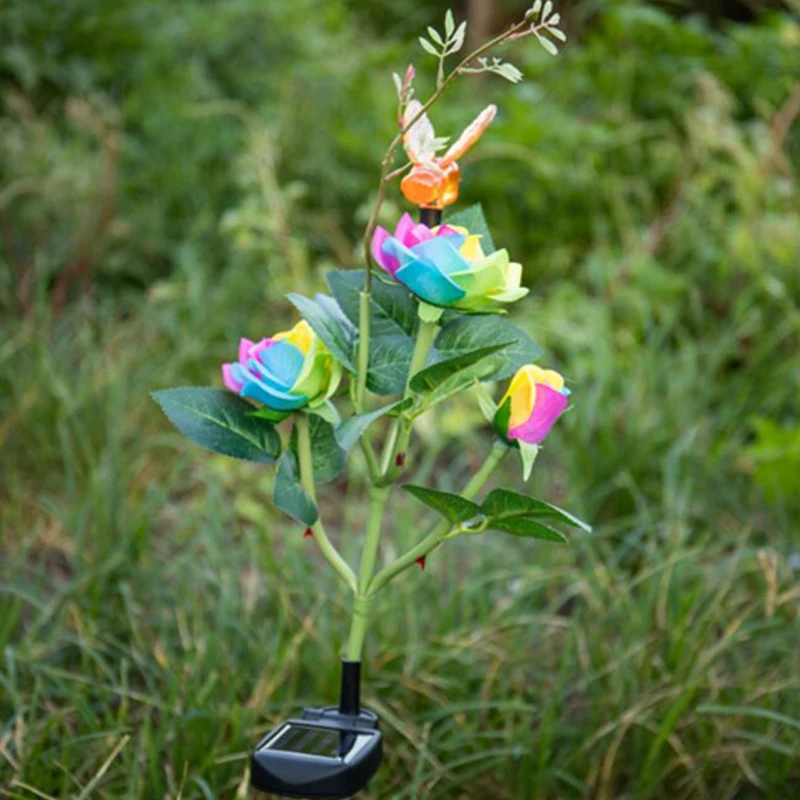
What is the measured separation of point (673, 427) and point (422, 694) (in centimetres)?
129

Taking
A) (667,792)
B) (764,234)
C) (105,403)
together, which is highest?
(764,234)

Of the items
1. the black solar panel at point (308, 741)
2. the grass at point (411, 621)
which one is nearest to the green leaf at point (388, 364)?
the black solar panel at point (308, 741)

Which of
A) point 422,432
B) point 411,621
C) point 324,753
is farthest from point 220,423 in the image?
point 422,432

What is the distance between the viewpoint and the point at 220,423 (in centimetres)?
145

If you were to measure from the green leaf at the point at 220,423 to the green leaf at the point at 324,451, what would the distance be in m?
0.06

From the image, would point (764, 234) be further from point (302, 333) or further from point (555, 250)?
point (302, 333)

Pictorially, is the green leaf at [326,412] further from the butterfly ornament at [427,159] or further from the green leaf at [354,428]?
the butterfly ornament at [427,159]

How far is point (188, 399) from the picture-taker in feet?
4.74

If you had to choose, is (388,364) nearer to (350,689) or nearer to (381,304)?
(381,304)

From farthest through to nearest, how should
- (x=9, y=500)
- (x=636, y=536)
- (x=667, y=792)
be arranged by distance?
(x=9, y=500) → (x=636, y=536) → (x=667, y=792)

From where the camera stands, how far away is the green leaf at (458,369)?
4.54ft

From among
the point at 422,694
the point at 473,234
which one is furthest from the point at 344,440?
the point at 422,694

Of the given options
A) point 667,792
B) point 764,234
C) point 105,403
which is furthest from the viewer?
point 764,234

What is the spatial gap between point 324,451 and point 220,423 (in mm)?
141
